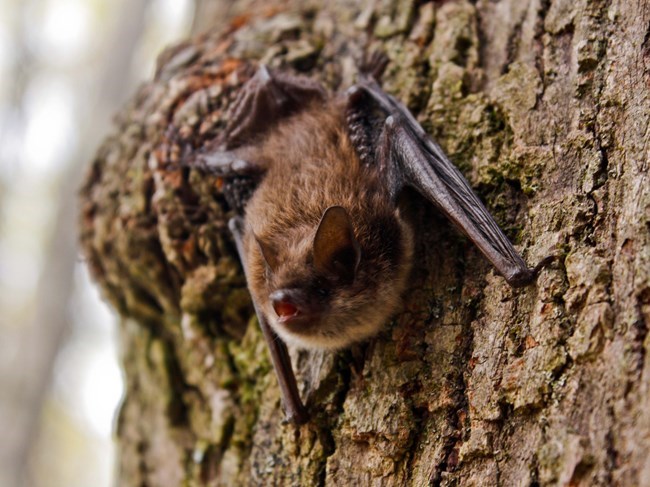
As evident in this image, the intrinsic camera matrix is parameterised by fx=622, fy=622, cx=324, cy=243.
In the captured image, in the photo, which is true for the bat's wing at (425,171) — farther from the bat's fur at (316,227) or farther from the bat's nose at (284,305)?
the bat's nose at (284,305)

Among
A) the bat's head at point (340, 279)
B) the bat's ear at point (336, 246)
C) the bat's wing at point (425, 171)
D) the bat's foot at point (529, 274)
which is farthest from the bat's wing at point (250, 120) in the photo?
the bat's foot at point (529, 274)

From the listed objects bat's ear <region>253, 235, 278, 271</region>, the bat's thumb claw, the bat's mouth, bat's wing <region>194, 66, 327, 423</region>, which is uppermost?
bat's wing <region>194, 66, 327, 423</region>

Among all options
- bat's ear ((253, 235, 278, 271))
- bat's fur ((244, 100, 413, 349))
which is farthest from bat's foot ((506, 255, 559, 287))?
bat's ear ((253, 235, 278, 271))

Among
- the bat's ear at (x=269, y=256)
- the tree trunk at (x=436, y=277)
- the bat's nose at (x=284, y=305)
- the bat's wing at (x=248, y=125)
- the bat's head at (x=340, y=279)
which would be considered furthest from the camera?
the bat's wing at (x=248, y=125)

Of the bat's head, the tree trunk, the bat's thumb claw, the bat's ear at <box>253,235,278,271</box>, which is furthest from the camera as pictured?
the bat's ear at <box>253,235,278,271</box>

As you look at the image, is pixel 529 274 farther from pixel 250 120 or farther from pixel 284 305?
pixel 250 120

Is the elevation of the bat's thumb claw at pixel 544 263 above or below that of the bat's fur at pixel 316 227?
below

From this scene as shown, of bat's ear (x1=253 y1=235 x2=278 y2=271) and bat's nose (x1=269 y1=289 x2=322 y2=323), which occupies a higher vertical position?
bat's ear (x1=253 y1=235 x2=278 y2=271)

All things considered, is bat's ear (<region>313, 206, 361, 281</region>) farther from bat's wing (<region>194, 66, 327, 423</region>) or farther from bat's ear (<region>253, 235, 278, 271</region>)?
bat's wing (<region>194, 66, 327, 423</region>)

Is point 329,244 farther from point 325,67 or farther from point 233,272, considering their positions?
point 325,67
